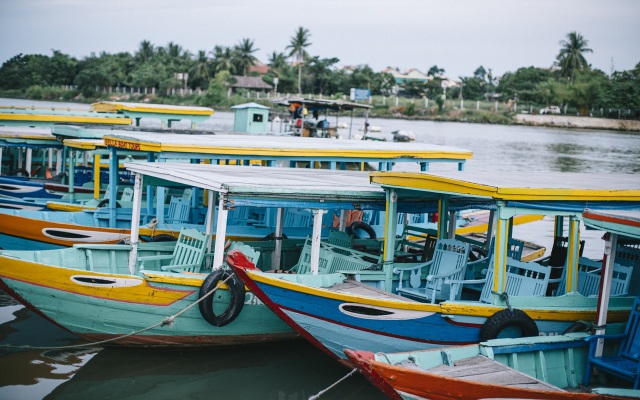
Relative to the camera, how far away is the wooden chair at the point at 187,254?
10.6 metres

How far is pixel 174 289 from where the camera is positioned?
9656 mm

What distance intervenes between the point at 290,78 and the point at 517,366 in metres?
64.7

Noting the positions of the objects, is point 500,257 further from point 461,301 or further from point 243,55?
point 243,55

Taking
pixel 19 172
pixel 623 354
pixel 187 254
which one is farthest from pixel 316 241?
pixel 19 172

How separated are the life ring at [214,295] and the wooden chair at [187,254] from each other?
102cm

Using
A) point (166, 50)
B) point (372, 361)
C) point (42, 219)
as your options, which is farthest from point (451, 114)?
point (372, 361)

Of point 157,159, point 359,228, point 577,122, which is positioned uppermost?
point 577,122

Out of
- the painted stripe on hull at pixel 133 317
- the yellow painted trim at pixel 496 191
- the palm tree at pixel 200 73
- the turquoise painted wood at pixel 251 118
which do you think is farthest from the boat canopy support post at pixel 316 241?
the palm tree at pixel 200 73

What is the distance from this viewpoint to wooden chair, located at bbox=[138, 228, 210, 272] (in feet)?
34.8

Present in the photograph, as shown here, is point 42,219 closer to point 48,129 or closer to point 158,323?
point 158,323

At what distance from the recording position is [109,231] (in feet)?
43.2

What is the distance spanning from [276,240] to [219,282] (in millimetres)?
1888

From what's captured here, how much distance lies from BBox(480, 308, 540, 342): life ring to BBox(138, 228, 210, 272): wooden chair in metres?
4.01

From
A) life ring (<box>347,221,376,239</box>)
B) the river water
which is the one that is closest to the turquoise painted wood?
life ring (<box>347,221,376,239</box>)
